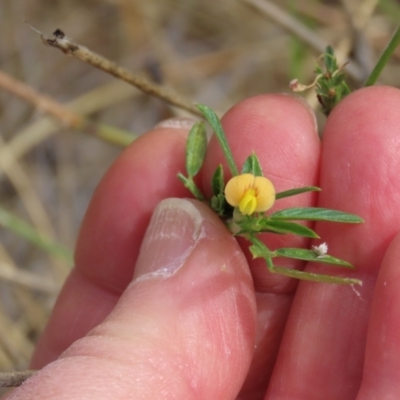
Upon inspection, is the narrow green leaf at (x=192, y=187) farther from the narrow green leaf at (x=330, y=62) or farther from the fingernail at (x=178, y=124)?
the narrow green leaf at (x=330, y=62)

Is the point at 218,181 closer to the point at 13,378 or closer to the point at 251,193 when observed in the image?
the point at 251,193

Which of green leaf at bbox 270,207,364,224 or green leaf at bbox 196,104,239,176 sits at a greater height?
green leaf at bbox 196,104,239,176

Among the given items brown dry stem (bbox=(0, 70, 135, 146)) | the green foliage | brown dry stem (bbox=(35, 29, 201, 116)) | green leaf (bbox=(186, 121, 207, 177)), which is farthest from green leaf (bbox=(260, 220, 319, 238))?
brown dry stem (bbox=(0, 70, 135, 146))

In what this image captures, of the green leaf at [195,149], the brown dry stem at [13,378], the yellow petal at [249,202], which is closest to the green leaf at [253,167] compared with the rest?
the yellow petal at [249,202]

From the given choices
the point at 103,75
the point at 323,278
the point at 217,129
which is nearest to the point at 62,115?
the point at 217,129

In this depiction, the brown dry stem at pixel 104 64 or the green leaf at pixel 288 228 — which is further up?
the brown dry stem at pixel 104 64

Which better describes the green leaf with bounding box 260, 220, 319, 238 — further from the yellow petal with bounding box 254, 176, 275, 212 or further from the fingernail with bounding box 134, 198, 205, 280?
the fingernail with bounding box 134, 198, 205, 280

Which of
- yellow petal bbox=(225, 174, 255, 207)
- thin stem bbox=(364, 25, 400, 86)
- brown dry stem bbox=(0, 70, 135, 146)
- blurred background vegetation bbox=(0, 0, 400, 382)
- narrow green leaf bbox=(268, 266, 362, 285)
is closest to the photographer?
narrow green leaf bbox=(268, 266, 362, 285)
